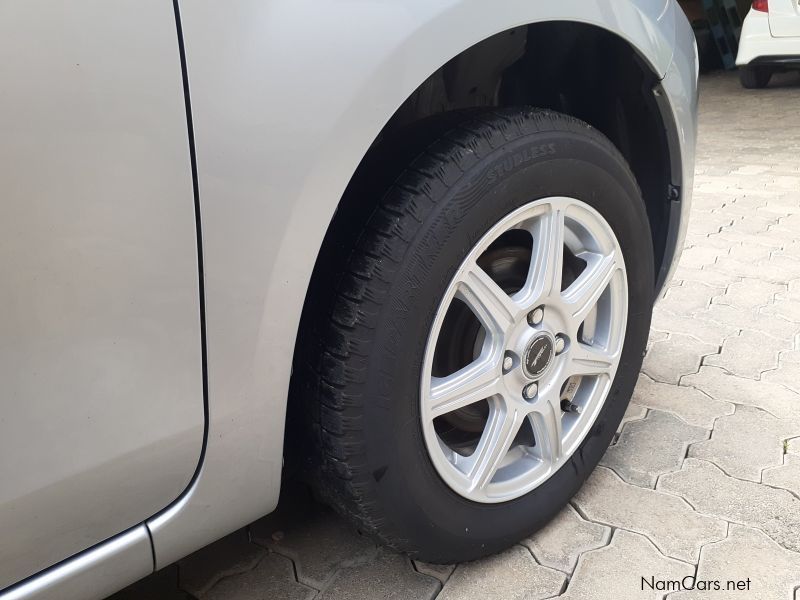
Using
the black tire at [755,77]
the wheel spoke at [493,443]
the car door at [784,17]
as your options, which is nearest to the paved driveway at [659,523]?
the wheel spoke at [493,443]

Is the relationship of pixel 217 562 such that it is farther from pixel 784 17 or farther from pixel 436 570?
pixel 784 17

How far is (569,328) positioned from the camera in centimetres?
134

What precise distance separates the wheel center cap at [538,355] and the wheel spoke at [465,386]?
0.07 metres

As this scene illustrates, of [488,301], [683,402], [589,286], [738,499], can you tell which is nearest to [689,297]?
[683,402]

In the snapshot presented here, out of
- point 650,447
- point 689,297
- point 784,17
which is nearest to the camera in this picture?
point 650,447

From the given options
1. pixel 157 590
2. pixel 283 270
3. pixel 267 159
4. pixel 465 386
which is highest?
pixel 267 159

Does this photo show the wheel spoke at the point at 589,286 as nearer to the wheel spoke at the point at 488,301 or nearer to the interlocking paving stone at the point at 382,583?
the wheel spoke at the point at 488,301

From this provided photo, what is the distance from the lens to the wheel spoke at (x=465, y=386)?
1162 millimetres

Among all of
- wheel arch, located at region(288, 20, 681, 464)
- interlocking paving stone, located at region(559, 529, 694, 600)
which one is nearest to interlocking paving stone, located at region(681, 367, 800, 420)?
wheel arch, located at region(288, 20, 681, 464)

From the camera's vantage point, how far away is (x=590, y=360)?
1.42m

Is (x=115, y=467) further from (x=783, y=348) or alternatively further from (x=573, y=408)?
(x=783, y=348)

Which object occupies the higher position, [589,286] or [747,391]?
[589,286]

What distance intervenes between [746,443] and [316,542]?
3.37 feet

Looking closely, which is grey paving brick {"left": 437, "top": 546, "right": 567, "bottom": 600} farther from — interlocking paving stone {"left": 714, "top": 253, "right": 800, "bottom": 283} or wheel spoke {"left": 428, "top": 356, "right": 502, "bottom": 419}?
interlocking paving stone {"left": 714, "top": 253, "right": 800, "bottom": 283}
